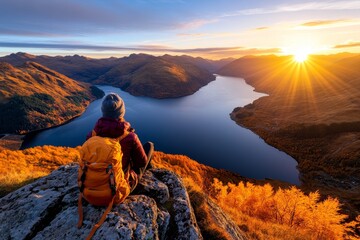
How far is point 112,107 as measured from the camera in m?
7.07

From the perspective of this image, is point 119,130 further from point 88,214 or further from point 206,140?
point 206,140

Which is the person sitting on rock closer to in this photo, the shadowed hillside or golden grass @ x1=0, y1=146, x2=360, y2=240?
golden grass @ x1=0, y1=146, x2=360, y2=240

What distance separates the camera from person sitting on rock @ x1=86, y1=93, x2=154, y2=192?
23.0 feet

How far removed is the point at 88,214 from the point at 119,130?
104 inches

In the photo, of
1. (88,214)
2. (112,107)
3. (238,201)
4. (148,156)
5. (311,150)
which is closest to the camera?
(88,214)

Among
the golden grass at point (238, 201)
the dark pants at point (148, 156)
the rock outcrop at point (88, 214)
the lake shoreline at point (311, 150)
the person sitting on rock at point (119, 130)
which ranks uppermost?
the person sitting on rock at point (119, 130)

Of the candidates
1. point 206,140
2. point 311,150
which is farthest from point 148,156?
point 311,150

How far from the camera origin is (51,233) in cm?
664

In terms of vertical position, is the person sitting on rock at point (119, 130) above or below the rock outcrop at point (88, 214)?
above

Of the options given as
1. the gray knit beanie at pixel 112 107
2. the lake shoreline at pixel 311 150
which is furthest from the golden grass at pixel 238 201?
the lake shoreline at pixel 311 150

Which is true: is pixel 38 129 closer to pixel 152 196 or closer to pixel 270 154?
pixel 270 154

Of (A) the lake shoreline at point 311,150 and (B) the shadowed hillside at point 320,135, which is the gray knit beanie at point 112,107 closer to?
(A) the lake shoreline at point 311,150

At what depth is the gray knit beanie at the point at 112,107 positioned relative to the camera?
7.03 metres

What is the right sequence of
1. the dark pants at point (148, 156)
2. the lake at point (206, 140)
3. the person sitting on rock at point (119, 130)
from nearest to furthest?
the person sitting on rock at point (119, 130)
the dark pants at point (148, 156)
the lake at point (206, 140)
